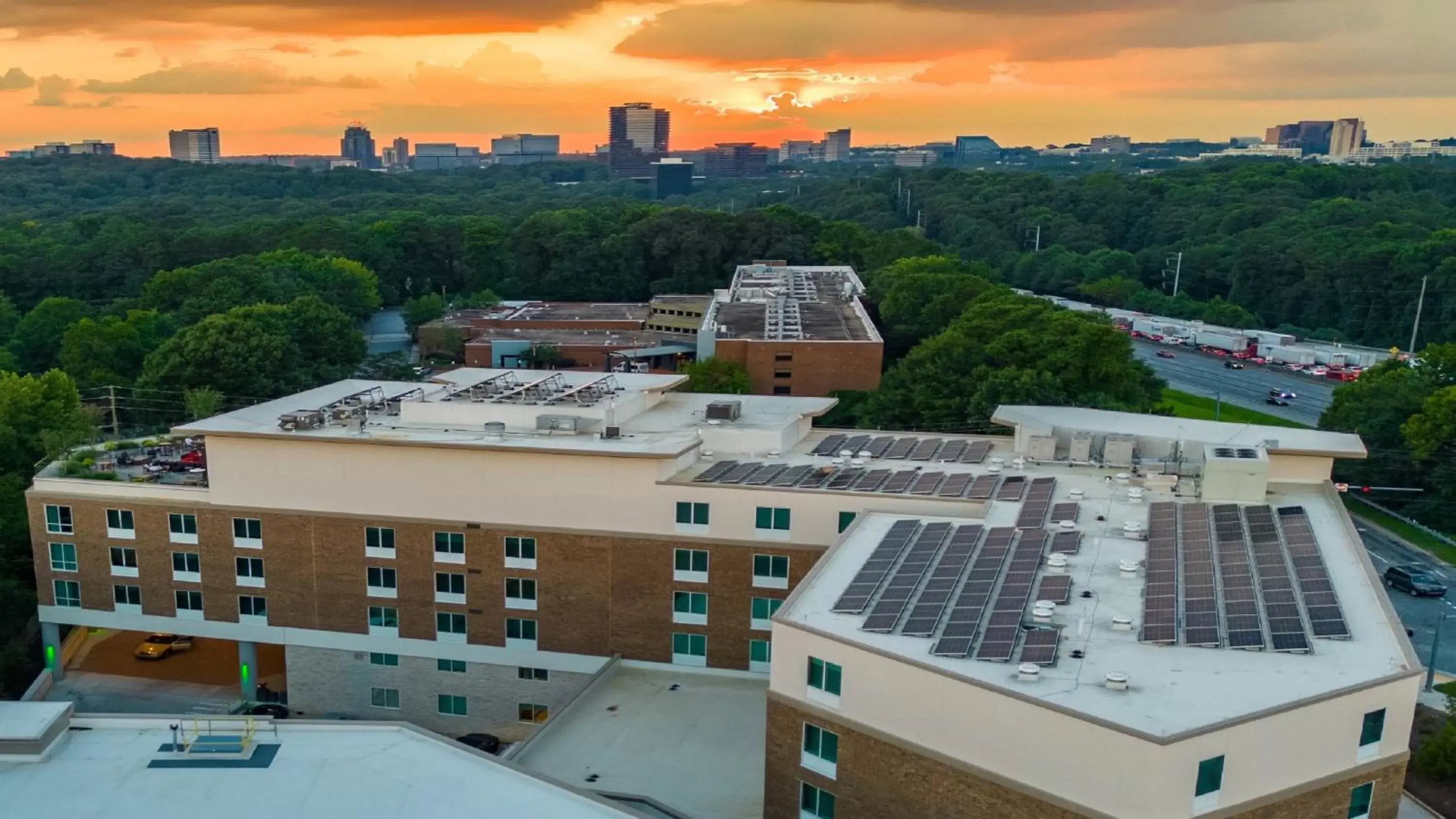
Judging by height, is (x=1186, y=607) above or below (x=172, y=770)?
above

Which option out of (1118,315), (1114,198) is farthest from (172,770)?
(1114,198)

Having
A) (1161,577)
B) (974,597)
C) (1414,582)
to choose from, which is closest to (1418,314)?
(1414,582)

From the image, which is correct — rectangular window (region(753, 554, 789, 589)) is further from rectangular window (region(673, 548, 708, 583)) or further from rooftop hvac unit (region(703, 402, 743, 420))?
rooftop hvac unit (region(703, 402, 743, 420))

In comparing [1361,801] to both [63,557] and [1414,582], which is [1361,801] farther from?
[63,557]

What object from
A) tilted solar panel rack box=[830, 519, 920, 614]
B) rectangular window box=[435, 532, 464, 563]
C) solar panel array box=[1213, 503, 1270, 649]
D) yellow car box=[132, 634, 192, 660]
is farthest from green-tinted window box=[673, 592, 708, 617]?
yellow car box=[132, 634, 192, 660]

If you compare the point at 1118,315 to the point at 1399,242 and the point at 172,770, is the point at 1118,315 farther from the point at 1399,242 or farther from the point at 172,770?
the point at 172,770

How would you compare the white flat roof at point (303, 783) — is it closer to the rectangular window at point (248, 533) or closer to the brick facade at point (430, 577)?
the brick facade at point (430, 577)
